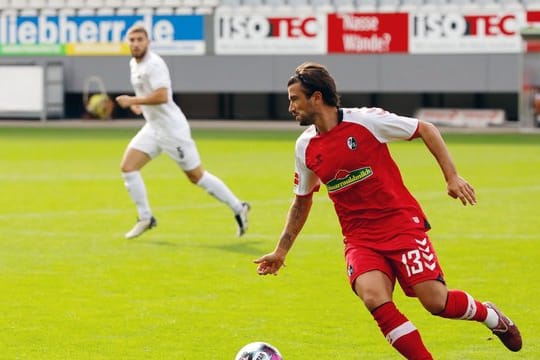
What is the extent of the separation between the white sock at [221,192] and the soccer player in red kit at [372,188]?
6.56 meters

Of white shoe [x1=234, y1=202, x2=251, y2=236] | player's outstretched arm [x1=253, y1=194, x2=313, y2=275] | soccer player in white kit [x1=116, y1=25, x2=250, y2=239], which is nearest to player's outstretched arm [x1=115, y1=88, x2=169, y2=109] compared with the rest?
soccer player in white kit [x1=116, y1=25, x2=250, y2=239]

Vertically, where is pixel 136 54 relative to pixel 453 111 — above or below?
above

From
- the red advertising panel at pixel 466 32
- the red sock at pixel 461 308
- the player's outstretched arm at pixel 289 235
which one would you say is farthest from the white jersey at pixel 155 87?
the red advertising panel at pixel 466 32

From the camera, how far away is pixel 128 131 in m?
34.7

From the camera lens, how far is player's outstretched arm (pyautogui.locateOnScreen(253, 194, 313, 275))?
7602 mm

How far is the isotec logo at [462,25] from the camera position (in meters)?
37.4

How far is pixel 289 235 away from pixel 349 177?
61 cm

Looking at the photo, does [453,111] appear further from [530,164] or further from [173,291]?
[173,291]

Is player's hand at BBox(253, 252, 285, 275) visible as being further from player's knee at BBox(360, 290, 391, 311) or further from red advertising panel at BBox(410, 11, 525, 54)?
red advertising panel at BBox(410, 11, 525, 54)

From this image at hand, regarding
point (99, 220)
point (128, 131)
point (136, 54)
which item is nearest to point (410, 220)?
point (136, 54)

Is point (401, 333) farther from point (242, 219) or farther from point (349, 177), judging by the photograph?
point (242, 219)

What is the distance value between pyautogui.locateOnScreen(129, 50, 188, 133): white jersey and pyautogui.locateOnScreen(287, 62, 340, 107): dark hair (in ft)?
22.1

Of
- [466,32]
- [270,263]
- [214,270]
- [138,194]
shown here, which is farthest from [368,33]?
[270,263]

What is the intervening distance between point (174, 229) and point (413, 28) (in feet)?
79.5
